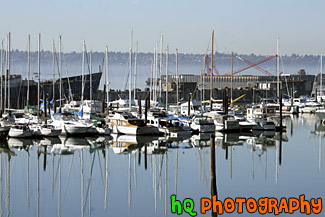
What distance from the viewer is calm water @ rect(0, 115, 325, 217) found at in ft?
90.9

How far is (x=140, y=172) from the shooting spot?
114ft

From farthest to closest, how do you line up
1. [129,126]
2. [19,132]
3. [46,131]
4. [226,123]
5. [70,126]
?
[226,123]
[129,126]
[70,126]
[46,131]
[19,132]

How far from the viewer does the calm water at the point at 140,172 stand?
90.9ft

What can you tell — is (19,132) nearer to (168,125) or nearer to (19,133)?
(19,133)

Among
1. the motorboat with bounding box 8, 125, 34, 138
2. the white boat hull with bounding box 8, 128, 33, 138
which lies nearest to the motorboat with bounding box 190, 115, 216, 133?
the motorboat with bounding box 8, 125, 34, 138

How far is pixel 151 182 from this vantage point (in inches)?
1257

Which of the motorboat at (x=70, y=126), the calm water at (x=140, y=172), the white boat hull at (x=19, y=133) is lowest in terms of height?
the calm water at (x=140, y=172)

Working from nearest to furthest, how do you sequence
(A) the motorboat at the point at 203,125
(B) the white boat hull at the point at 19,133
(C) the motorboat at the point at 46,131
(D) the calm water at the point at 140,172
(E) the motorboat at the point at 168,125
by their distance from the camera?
1. (D) the calm water at the point at 140,172
2. (B) the white boat hull at the point at 19,133
3. (C) the motorboat at the point at 46,131
4. (E) the motorboat at the point at 168,125
5. (A) the motorboat at the point at 203,125

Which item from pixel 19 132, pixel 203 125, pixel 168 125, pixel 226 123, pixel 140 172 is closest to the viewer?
pixel 140 172

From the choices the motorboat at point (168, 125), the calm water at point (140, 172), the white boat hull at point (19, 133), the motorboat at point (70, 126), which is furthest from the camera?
the motorboat at point (168, 125)

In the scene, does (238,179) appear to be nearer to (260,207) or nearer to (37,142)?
(260,207)

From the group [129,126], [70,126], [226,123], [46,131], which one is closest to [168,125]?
[129,126]

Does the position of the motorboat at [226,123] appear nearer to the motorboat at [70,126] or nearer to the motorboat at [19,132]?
the motorboat at [70,126]

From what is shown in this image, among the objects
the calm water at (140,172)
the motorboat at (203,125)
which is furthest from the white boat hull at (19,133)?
the motorboat at (203,125)
